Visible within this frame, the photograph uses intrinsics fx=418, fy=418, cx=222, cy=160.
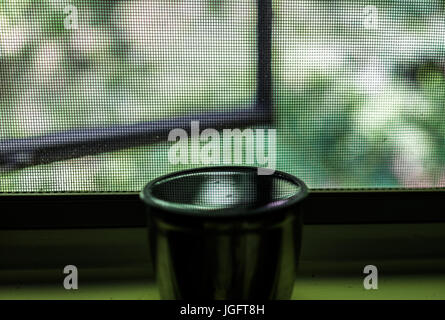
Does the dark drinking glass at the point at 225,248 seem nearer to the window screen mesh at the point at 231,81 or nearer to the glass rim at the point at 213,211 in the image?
the glass rim at the point at 213,211

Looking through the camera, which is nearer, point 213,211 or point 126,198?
point 213,211

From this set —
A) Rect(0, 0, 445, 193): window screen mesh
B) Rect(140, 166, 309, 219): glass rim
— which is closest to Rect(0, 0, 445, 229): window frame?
Rect(0, 0, 445, 193): window screen mesh

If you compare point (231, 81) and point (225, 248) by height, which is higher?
point (231, 81)

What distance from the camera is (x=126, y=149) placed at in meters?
0.77

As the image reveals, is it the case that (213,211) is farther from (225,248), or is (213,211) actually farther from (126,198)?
(126,198)

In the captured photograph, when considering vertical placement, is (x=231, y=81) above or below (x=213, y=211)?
above

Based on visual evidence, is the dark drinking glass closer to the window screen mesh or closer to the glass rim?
the glass rim

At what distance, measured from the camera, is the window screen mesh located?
734mm

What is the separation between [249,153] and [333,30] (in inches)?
10.5

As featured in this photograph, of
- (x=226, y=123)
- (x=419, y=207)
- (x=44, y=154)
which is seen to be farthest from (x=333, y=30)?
(x=44, y=154)

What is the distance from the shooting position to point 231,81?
763 mm

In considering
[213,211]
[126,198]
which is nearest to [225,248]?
[213,211]
